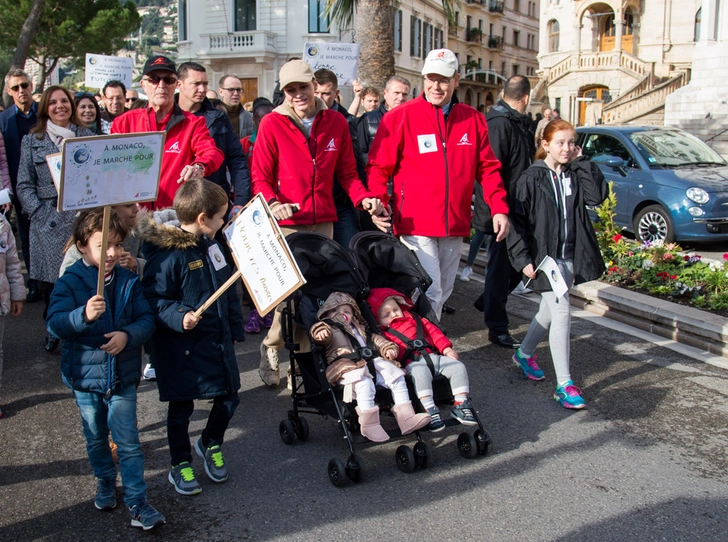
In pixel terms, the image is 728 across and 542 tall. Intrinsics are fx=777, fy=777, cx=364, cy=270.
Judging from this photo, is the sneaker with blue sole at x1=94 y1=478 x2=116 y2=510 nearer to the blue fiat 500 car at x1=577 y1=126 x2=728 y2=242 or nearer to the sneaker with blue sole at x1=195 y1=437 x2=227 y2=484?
the sneaker with blue sole at x1=195 y1=437 x2=227 y2=484

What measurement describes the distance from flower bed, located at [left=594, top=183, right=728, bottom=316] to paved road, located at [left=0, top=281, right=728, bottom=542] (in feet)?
5.50

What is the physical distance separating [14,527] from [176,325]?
121 cm

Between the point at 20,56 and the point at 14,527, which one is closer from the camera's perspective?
the point at 14,527

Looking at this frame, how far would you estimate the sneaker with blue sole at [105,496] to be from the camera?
3.81 meters

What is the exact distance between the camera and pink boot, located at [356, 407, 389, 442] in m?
4.12

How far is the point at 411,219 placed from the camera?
221 inches

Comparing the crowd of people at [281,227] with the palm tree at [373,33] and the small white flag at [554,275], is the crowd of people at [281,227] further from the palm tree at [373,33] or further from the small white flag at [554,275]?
the palm tree at [373,33]

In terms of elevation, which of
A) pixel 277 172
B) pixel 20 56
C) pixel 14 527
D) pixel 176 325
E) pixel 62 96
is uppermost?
pixel 20 56

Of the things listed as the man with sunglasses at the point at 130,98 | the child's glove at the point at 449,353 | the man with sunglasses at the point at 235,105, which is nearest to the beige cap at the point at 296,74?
the child's glove at the point at 449,353

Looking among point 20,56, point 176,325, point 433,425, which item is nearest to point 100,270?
point 176,325

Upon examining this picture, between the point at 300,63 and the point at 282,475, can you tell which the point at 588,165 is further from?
the point at 282,475

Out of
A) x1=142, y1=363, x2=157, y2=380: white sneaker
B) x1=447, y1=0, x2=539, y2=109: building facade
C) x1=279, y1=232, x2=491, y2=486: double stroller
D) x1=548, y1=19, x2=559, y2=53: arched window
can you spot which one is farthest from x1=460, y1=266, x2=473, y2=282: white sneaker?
x1=447, y1=0, x2=539, y2=109: building facade

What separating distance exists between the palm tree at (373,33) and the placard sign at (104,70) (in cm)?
376

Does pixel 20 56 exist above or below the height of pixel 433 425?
above
